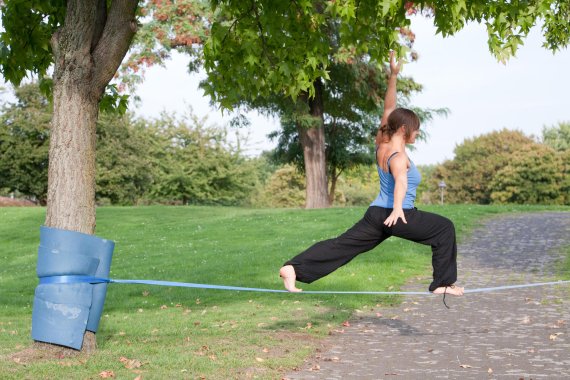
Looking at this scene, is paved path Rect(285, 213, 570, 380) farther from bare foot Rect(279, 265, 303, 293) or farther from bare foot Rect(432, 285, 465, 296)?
bare foot Rect(279, 265, 303, 293)

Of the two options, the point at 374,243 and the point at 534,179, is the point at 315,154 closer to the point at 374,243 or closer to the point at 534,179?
the point at 374,243

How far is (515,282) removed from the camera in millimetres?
14539

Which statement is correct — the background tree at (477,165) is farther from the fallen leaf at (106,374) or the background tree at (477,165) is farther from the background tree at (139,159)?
the fallen leaf at (106,374)

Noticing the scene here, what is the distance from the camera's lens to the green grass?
7902 mm

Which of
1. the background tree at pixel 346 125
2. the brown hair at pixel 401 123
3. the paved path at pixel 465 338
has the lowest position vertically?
the paved path at pixel 465 338

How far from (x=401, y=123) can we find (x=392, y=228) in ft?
3.06

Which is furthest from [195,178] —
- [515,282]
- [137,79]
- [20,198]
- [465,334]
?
[465,334]

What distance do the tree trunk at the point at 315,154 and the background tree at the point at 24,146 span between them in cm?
1815

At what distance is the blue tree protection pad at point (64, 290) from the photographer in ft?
25.2

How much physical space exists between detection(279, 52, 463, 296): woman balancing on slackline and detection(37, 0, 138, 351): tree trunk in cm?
243

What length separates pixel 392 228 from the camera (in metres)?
7.00

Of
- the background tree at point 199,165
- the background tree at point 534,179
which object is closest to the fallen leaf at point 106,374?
the background tree at point 199,165

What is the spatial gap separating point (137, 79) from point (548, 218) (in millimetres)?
16691

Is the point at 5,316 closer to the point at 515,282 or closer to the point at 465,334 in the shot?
the point at 465,334
